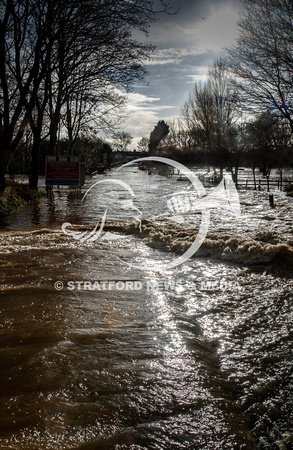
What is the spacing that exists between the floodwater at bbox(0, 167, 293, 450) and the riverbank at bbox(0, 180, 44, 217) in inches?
215

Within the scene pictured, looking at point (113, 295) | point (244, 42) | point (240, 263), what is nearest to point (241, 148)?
point (244, 42)

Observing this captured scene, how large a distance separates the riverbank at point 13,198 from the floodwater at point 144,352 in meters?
5.46

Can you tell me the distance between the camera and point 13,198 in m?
13.5

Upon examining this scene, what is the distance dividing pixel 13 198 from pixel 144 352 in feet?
37.9

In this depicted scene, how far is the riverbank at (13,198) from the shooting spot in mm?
11938

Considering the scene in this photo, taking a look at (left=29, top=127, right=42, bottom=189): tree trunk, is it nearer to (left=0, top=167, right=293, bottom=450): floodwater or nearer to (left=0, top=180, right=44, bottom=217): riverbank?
(left=0, top=180, right=44, bottom=217): riverbank

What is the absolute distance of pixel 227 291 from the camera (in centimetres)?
504

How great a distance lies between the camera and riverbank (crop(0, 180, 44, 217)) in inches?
470

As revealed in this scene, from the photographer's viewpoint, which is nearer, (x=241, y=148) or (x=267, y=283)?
(x=267, y=283)

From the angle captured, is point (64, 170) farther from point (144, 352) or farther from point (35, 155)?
point (144, 352)

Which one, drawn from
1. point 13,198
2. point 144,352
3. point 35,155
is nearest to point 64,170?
point 13,198

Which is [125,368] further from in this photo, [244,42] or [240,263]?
[244,42]

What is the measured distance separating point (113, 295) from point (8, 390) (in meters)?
2.18

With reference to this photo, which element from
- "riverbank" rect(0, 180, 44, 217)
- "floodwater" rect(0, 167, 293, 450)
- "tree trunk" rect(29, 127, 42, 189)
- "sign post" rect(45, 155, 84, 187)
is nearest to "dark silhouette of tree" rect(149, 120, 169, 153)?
"tree trunk" rect(29, 127, 42, 189)
